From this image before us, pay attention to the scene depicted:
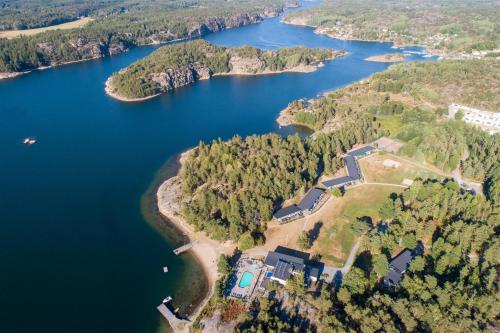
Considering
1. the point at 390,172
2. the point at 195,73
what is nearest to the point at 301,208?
the point at 390,172

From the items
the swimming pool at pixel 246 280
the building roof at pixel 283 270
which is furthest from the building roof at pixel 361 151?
the swimming pool at pixel 246 280

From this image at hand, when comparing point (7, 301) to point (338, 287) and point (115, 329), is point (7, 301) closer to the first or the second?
point (115, 329)

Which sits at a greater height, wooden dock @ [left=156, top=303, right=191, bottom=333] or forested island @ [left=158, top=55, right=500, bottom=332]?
forested island @ [left=158, top=55, right=500, bottom=332]

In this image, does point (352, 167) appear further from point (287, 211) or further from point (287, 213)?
point (287, 213)

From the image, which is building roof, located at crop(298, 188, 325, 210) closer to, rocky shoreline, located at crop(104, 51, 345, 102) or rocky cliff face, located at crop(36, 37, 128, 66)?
rocky shoreline, located at crop(104, 51, 345, 102)

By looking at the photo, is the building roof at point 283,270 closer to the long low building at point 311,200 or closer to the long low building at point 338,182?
→ the long low building at point 311,200

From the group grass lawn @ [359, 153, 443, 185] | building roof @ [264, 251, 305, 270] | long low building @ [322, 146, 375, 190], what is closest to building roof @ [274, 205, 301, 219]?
building roof @ [264, 251, 305, 270]

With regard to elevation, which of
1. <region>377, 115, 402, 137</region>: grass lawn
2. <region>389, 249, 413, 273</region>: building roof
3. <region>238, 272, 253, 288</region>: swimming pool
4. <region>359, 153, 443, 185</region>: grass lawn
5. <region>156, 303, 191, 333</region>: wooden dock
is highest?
<region>389, 249, 413, 273</region>: building roof
